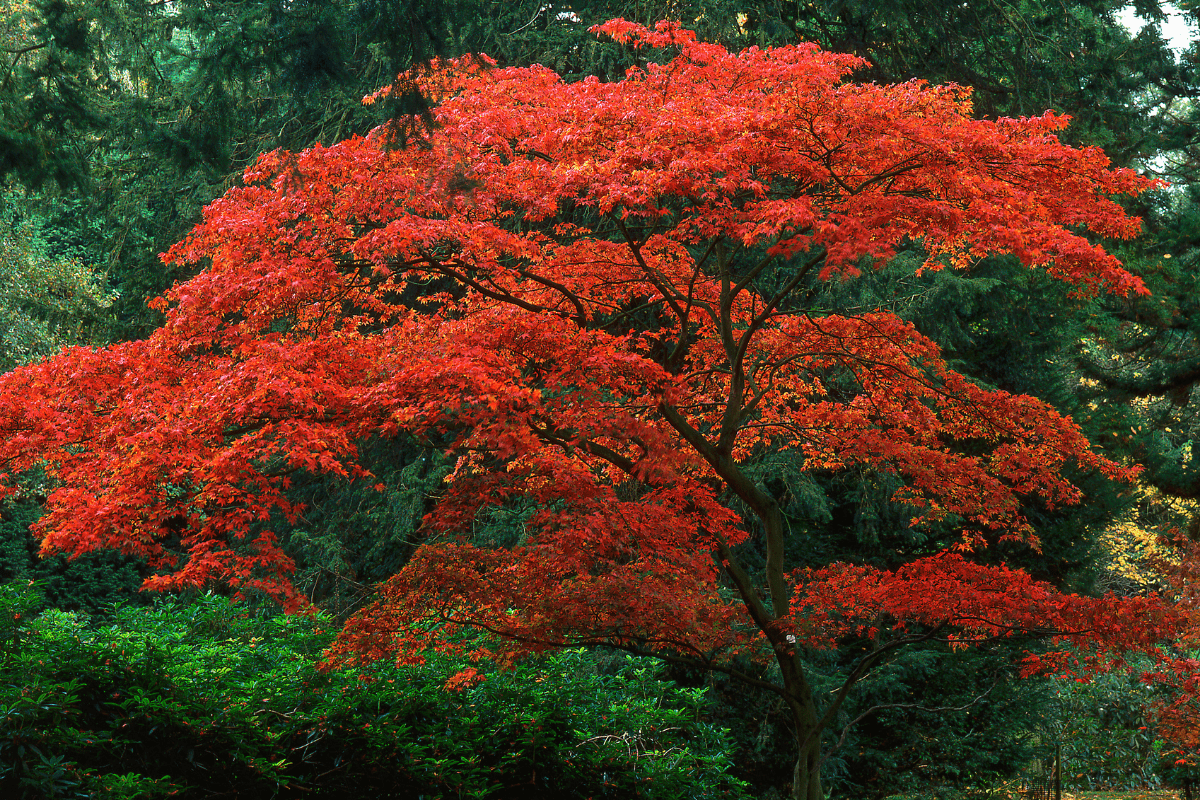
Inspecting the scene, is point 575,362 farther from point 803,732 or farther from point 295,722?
point 803,732

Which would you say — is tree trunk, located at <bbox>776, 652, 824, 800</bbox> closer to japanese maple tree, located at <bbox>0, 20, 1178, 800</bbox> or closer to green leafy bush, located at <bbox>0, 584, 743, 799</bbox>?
japanese maple tree, located at <bbox>0, 20, 1178, 800</bbox>

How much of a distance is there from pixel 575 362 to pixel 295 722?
2.35 m

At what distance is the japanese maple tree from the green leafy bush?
40cm

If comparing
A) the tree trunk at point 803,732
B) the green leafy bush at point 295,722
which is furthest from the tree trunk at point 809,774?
the green leafy bush at point 295,722

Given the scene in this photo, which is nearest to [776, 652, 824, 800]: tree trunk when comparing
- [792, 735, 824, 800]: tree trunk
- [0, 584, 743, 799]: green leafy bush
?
[792, 735, 824, 800]: tree trunk

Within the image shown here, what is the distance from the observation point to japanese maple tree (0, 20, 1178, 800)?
183 inches

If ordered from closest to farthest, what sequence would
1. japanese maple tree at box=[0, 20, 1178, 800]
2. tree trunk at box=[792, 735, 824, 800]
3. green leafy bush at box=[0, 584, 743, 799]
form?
1. green leafy bush at box=[0, 584, 743, 799]
2. japanese maple tree at box=[0, 20, 1178, 800]
3. tree trunk at box=[792, 735, 824, 800]

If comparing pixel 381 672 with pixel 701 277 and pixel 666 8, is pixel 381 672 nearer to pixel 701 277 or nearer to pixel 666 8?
pixel 701 277

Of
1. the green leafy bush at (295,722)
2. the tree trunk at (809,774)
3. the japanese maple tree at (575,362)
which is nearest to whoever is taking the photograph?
the green leafy bush at (295,722)

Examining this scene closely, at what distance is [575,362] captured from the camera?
5.11 meters

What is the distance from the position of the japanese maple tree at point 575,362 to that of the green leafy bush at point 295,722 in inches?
15.9

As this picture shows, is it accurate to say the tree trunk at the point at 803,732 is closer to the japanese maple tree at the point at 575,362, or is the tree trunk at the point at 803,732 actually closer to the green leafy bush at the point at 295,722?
the japanese maple tree at the point at 575,362

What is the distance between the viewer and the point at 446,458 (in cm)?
963

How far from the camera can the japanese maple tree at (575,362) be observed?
465 cm
